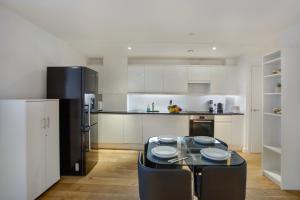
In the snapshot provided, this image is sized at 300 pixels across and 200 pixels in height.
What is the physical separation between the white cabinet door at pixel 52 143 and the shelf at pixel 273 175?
3408 millimetres

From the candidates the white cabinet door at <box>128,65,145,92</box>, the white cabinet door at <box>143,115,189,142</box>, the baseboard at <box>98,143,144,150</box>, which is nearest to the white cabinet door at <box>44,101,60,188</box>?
the baseboard at <box>98,143,144,150</box>

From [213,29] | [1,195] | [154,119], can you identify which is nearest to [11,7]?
[1,195]

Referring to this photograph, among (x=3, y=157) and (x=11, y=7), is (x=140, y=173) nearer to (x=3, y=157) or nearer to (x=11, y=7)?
(x=3, y=157)

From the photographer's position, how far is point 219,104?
4.98m

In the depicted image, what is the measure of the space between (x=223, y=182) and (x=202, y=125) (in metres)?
2.92

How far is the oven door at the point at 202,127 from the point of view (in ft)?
14.8

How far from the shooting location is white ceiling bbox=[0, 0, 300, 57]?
2.31 m

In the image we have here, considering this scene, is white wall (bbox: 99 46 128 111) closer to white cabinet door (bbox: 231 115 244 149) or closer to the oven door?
the oven door

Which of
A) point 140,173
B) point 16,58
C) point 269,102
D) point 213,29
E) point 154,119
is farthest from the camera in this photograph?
point 154,119

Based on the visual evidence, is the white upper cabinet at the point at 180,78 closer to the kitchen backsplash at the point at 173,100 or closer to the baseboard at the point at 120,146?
the kitchen backsplash at the point at 173,100

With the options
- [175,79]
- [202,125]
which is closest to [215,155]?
[202,125]

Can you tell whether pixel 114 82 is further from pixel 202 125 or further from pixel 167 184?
pixel 167 184

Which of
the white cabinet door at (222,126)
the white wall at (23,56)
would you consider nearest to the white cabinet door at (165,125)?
the white cabinet door at (222,126)

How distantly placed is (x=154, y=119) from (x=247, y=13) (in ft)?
9.45
